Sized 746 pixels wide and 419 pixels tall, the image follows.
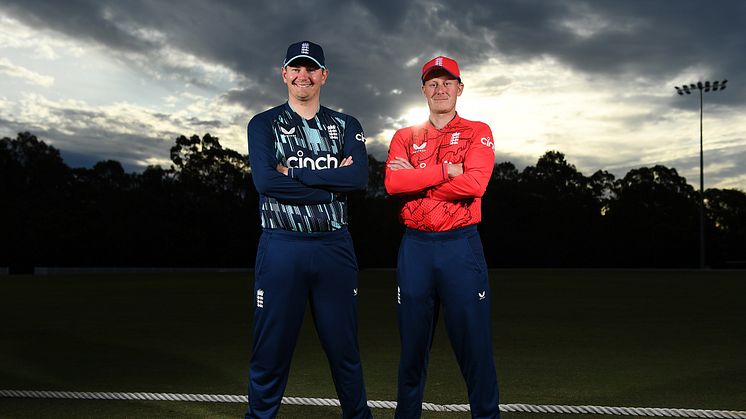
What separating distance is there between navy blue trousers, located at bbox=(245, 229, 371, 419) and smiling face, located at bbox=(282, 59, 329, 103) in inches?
34.6

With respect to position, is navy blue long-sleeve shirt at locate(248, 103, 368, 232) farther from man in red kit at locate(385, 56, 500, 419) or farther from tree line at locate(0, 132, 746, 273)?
tree line at locate(0, 132, 746, 273)

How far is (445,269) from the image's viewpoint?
408 centimetres

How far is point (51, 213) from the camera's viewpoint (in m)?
52.0

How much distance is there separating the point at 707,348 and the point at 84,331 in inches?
376

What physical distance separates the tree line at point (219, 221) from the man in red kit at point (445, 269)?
4898 cm

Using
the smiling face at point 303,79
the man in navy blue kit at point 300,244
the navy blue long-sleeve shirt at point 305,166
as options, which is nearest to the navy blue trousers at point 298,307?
the man in navy blue kit at point 300,244

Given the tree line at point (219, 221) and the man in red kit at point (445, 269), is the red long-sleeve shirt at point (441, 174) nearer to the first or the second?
the man in red kit at point (445, 269)

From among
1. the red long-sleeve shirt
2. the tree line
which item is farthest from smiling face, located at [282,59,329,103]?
the tree line

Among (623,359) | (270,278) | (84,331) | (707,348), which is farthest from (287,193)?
(84,331)

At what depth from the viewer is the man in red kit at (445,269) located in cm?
409

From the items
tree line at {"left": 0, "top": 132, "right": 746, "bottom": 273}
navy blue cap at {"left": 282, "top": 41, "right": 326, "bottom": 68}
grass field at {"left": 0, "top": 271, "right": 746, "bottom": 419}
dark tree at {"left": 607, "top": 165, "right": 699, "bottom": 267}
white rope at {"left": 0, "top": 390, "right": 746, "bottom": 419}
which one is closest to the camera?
navy blue cap at {"left": 282, "top": 41, "right": 326, "bottom": 68}

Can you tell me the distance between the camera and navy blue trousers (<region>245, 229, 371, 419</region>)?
4066 millimetres

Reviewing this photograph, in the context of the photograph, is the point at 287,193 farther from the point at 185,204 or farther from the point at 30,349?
the point at 185,204

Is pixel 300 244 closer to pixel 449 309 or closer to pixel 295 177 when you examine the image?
pixel 295 177
